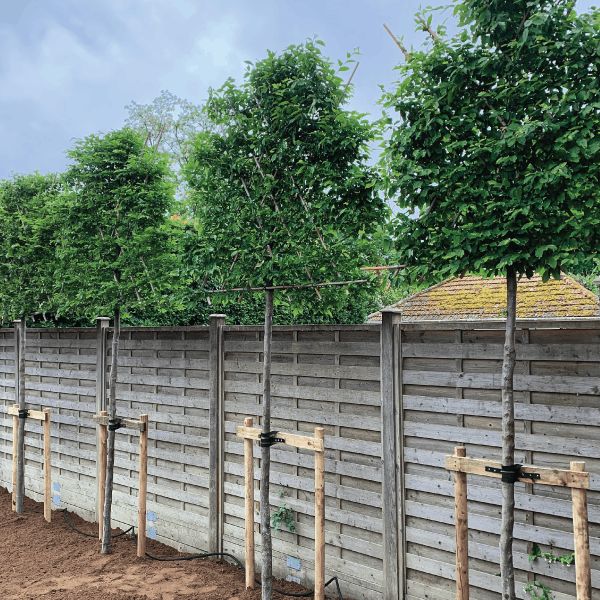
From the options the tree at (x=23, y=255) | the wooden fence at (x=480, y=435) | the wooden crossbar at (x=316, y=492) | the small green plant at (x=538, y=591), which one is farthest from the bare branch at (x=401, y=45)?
the tree at (x=23, y=255)

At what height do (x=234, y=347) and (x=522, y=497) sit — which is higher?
(x=234, y=347)

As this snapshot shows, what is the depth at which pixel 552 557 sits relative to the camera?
11.1 feet

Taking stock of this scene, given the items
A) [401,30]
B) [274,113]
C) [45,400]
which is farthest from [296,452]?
[45,400]

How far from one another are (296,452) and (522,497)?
1.82 metres

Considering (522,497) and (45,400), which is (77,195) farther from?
(522,497)

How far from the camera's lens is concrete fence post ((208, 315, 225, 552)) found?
5383 millimetres

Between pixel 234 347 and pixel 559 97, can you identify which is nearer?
pixel 559 97

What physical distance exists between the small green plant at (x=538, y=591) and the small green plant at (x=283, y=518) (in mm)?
1855

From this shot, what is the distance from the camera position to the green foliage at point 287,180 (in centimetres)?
418

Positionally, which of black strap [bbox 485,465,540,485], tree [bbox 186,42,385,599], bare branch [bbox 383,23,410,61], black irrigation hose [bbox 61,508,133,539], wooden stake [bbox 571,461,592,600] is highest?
bare branch [bbox 383,23,410,61]

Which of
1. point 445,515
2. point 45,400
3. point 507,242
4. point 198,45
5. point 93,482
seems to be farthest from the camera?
point 198,45

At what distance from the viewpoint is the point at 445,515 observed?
3.90 m

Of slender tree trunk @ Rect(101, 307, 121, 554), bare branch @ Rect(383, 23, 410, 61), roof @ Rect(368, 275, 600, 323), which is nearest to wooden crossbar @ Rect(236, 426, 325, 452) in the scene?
slender tree trunk @ Rect(101, 307, 121, 554)

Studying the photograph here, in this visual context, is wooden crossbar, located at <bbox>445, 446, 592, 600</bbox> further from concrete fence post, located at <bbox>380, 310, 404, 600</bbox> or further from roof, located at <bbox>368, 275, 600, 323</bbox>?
roof, located at <bbox>368, 275, 600, 323</bbox>
